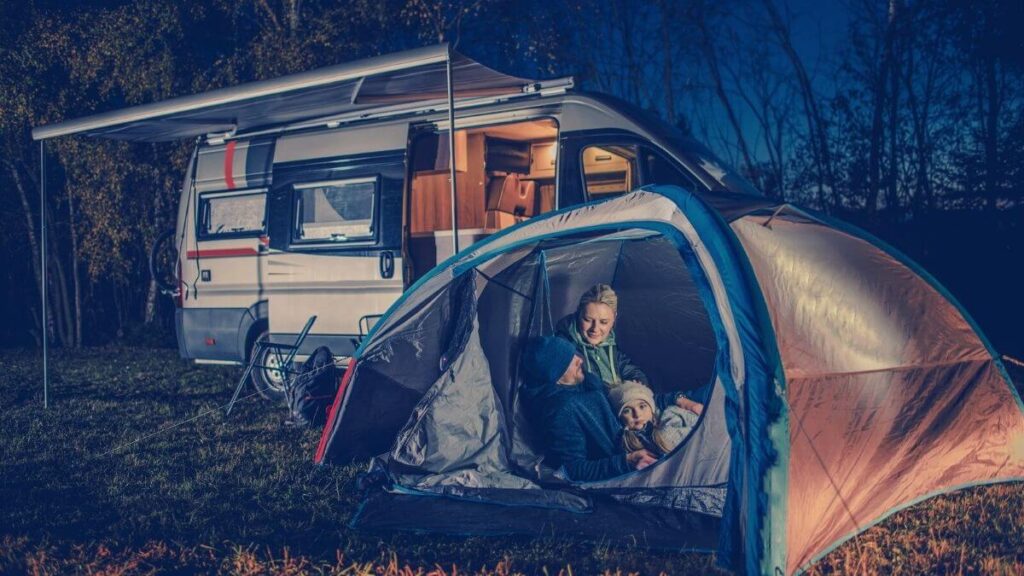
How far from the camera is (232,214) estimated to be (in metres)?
7.65

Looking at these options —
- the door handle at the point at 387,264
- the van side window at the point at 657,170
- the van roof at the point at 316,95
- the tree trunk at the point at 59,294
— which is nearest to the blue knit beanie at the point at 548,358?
the van side window at the point at 657,170

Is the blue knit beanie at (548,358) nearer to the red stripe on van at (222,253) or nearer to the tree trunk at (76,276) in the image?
the red stripe on van at (222,253)

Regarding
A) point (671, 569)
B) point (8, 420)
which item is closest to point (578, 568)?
point (671, 569)

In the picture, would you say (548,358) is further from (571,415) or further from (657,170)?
(657,170)

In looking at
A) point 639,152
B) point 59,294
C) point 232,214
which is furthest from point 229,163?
point 59,294

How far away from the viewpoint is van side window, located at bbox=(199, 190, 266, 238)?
24.5 ft

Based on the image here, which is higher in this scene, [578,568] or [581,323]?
[581,323]

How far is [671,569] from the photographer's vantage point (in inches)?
132

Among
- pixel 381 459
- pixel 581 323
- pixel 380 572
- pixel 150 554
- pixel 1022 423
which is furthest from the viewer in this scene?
pixel 581 323

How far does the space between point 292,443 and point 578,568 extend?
281cm

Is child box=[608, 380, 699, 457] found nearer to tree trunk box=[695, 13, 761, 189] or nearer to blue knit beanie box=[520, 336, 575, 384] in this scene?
blue knit beanie box=[520, 336, 575, 384]

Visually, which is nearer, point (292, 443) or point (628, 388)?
point (628, 388)

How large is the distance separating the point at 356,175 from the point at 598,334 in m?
2.84

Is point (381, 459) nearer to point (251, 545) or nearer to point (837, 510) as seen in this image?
point (251, 545)
